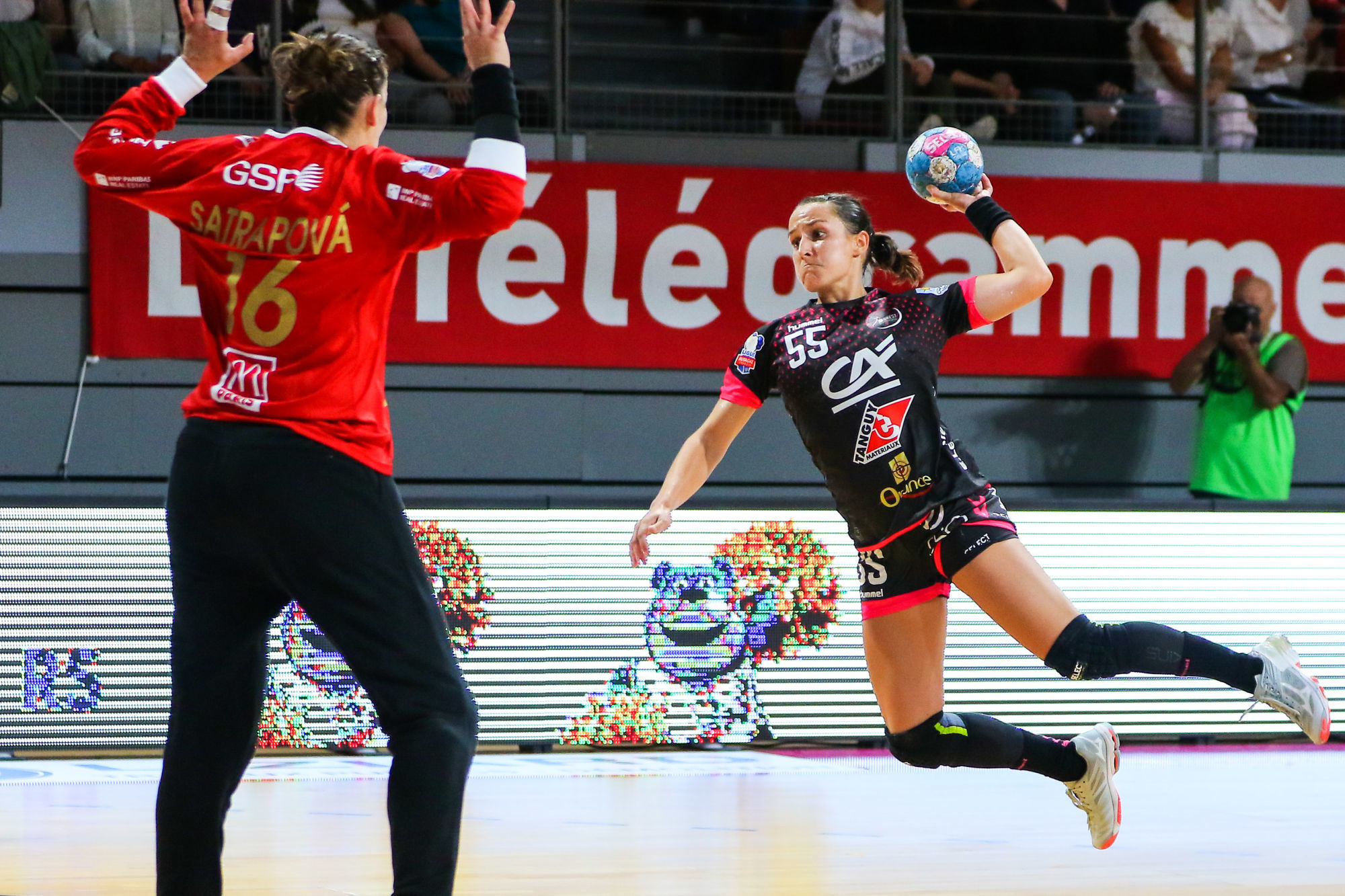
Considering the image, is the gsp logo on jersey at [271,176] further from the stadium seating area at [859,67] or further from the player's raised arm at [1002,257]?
the stadium seating area at [859,67]

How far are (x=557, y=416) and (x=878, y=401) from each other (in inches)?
193

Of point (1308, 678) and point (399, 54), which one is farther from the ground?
point (399, 54)

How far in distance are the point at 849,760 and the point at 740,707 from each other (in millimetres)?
597

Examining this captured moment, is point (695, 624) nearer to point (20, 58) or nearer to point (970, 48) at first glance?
point (970, 48)

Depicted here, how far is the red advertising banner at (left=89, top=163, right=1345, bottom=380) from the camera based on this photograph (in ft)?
29.4

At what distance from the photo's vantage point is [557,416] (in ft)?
31.0

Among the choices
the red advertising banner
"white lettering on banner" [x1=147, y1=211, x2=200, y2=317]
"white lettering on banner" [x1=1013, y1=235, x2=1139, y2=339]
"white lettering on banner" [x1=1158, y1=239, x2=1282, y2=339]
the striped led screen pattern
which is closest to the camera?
the striped led screen pattern

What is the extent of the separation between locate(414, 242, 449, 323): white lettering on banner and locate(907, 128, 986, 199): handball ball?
188 inches

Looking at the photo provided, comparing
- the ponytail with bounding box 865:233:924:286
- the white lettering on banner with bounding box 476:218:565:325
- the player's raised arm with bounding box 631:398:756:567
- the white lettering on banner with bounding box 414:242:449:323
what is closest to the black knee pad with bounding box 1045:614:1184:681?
the player's raised arm with bounding box 631:398:756:567

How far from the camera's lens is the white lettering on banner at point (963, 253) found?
31.4 ft

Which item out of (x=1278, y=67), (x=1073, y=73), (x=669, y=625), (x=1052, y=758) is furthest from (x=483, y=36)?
(x=1278, y=67)

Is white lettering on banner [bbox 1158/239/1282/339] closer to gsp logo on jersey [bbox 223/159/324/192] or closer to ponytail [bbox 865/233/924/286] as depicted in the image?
ponytail [bbox 865/233/924/286]

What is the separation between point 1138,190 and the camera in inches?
386

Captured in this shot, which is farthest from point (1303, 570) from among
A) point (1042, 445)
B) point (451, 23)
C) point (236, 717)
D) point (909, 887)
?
point (236, 717)
